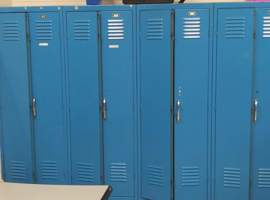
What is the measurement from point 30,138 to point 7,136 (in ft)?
0.84

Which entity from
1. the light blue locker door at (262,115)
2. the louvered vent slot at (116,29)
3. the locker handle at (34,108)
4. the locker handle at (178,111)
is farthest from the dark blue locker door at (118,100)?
the light blue locker door at (262,115)

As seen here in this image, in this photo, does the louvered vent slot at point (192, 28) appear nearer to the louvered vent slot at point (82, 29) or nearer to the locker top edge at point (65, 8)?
the locker top edge at point (65, 8)

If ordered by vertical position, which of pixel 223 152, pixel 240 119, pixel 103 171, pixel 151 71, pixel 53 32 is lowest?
pixel 103 171

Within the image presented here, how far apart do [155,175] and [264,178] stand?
1.03 m

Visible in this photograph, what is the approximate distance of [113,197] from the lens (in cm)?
388

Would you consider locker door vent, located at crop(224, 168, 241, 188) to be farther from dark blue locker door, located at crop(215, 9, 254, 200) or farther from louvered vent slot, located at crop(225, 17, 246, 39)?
louvered vent slot, located at crop(225, 17, 246, 39)

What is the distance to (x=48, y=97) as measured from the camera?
3.90 meters

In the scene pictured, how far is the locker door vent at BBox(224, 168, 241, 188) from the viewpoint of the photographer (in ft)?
12.0

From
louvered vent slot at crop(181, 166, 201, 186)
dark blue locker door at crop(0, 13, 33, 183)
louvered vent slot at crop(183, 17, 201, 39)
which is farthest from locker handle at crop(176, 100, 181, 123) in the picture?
dark blue locker door at crop(0, 13, 33, 183)

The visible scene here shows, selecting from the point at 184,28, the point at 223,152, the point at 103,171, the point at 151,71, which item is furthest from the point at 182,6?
the point at 103,171

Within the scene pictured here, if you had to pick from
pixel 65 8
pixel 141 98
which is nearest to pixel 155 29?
pixel 141 98

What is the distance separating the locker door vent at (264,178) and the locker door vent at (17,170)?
2.37 meters

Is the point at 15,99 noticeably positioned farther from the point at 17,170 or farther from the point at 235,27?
the point at 235,27

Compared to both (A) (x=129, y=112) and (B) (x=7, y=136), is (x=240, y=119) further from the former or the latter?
(B) (x=7, y=136)
